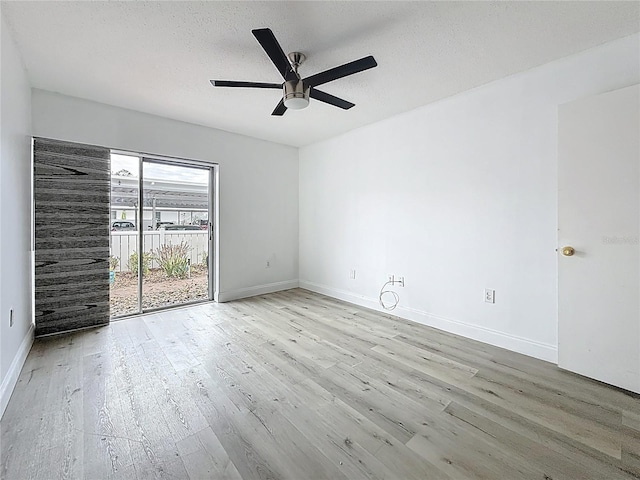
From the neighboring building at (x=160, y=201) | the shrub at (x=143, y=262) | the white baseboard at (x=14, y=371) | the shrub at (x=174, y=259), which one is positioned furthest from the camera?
the shrub at (x=174, y=259)

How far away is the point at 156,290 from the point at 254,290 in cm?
134

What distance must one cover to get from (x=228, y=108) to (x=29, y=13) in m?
1.63

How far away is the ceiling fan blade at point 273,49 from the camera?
1597 mm

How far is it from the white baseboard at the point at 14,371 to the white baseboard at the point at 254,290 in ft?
6.30

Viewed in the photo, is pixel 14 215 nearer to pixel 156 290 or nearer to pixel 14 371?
pixel 14 371

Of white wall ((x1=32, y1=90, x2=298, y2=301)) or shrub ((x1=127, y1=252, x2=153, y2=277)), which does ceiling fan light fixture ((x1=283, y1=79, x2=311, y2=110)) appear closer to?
white wall ((x1=32, y1=90, x2=298, y2=301))

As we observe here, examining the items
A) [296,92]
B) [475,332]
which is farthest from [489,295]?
[296,92]

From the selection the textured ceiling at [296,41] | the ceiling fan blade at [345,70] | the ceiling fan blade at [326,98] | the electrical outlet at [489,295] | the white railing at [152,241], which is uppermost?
the textured ceiling at [296,41]

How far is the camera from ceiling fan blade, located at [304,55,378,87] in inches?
71.2

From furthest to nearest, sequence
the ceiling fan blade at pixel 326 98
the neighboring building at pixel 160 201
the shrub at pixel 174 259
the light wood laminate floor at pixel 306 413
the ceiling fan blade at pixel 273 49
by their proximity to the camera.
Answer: the shrub at pixel 174 259
the neighboring building at pixel 160 201
the ceiling fan blade at pixel 326 98
the ceiling fan blade at pixel 273 49
the light wood laminate floor at pixel 306 413

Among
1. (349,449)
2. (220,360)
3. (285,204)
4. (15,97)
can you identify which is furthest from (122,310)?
(349,449)

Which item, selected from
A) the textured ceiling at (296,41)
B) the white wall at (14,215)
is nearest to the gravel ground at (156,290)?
the white wall at (14,215)

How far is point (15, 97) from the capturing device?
2139mm

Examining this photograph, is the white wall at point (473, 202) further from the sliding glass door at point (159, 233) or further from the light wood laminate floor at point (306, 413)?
the sliding glass door at point (159, 233)
